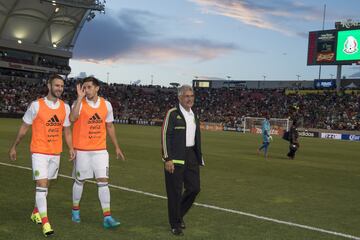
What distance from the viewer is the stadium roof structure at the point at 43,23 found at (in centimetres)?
8262

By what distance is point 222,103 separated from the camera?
7631 cm

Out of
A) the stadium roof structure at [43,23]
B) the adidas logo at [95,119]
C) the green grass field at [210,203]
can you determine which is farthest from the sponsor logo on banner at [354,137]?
the stadium roof structure at [43,23]

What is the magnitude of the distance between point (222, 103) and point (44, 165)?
7034cm

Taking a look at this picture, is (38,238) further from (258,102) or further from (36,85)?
(36,85)

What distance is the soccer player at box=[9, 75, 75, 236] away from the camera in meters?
6.58

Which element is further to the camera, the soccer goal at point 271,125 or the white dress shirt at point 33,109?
the soccer goal at point 271,125

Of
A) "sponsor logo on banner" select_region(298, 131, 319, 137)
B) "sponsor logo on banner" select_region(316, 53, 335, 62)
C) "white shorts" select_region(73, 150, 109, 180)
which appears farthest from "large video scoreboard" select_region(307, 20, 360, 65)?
"white shorts" select_region(73, 150, 109, 180)

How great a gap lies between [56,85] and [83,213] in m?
2.62

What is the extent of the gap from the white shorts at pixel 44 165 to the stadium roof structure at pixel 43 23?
75.6 meters

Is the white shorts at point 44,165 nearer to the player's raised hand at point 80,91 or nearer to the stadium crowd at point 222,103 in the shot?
the player's raised hand at point 80,91

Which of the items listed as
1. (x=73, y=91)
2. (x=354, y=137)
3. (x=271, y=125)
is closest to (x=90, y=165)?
(x=354, y=137)

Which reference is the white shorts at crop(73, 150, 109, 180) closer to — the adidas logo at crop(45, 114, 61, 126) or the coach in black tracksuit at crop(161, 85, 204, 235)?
the adidas logo at crop(45, 114, 61, 126)

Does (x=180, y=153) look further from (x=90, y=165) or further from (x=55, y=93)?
(x=55, y=93)

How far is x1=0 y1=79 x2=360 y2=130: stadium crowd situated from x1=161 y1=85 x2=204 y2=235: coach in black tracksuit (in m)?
49.4
